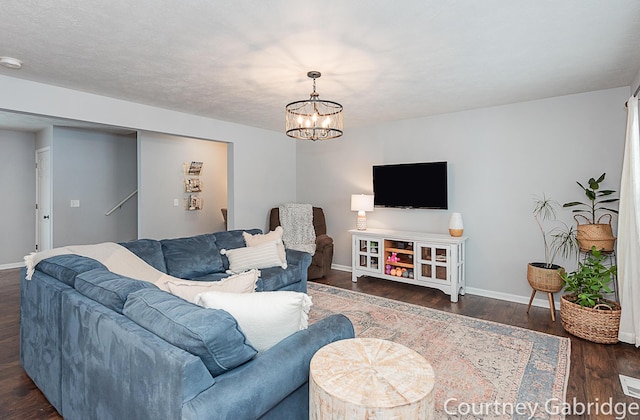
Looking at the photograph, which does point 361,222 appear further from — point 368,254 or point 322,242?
point 322,242

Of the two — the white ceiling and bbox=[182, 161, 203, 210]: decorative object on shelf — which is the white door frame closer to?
bbox=[182, 161, 203, 210]: decorative object on shelf

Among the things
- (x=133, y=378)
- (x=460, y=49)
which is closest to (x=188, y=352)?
(x=133, y=378)

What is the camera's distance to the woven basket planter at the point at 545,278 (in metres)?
3.33

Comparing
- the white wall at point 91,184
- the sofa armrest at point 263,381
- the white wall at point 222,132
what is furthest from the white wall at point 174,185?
the sofa armrest at point 263,381

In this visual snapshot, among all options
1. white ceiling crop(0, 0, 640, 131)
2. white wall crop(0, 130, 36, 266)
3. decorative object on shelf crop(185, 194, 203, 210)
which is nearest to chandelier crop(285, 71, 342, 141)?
white ceiling crop(0, 0, 640, 131)

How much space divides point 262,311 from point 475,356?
199cm

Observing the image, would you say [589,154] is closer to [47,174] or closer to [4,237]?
[47,174]

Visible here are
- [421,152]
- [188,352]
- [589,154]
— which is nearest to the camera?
[188,352]

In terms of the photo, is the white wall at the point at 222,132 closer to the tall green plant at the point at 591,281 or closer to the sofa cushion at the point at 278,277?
the sofa cushion at the point at 278,277

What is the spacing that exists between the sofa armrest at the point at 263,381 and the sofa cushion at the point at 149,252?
202 cm

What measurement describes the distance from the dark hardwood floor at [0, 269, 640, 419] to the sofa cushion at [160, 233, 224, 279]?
1.25 metres

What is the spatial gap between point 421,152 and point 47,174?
19.1 feet

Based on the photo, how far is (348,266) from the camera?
5461 millimetres

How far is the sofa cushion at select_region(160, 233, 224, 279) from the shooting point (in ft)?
10.3
